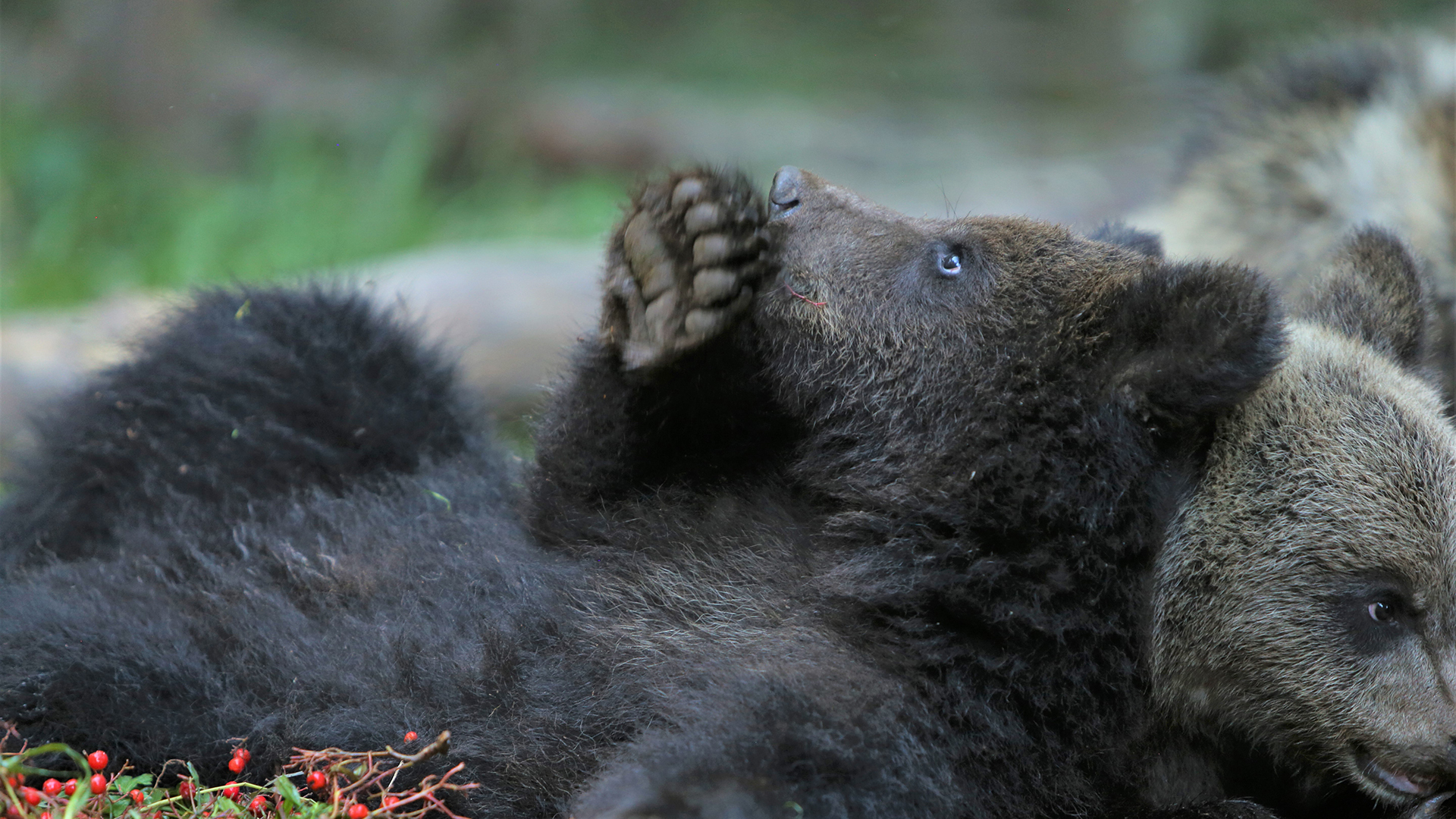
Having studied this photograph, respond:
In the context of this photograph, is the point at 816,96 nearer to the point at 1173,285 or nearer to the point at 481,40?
the point at 481,40

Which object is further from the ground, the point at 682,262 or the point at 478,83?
the point at 478,83

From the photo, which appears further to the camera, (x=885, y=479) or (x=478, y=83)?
(x=478, y=83)

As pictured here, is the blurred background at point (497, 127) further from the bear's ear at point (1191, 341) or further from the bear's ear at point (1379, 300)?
the bear's ear at point (1191, 341)

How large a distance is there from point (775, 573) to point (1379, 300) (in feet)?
5.88

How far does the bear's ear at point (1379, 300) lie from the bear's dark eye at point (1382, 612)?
83 cm

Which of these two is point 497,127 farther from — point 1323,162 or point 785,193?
point 785,193

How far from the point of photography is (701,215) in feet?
9.90

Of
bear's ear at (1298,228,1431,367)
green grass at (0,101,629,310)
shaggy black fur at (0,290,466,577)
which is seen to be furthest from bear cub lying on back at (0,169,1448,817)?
green grass at (0,101,629,310)

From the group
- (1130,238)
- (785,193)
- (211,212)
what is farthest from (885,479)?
(211,212)

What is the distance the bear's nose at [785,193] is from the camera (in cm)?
336

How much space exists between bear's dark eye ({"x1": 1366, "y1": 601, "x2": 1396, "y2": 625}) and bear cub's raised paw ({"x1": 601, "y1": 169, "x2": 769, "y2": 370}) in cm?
155

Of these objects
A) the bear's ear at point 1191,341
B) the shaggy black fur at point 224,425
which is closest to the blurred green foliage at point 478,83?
the shaggy black fur at point 224,425

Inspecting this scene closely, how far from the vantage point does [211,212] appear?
820cm

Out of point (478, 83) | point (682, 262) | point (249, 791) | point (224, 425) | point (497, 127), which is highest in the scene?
point (478, 83)
